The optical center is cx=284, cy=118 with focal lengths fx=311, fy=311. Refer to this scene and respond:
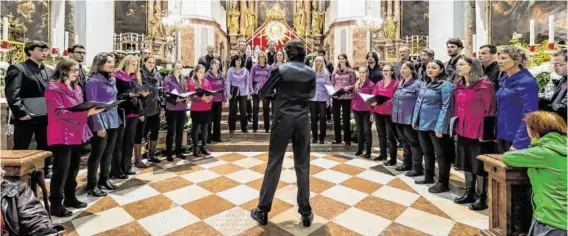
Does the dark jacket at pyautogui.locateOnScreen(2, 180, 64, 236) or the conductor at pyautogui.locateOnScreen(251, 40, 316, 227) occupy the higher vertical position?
the conductor at pyautogui.locateOnScreen(251, 40, 316, 227)

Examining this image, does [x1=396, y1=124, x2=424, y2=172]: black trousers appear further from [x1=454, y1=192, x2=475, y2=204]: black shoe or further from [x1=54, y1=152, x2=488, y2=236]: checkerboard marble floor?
[x1=454, y1=192, x2=475, y2=204]: black shoe

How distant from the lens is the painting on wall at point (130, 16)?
32.8ft

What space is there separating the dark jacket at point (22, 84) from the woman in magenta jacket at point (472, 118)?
462 centimetres

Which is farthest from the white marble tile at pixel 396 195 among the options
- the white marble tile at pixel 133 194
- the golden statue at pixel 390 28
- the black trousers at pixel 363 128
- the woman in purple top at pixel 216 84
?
the golden statue at pixel 390 28

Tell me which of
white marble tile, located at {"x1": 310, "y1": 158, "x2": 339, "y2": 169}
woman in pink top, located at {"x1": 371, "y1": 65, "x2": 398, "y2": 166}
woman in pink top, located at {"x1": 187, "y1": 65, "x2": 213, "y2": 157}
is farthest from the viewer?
woman in pink top, located at {"x1": 187, "y1": 65, "x2": 213, "y2": 157}

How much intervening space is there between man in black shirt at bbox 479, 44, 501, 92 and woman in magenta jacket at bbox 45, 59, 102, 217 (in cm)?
399

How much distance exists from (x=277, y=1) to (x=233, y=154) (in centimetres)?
896

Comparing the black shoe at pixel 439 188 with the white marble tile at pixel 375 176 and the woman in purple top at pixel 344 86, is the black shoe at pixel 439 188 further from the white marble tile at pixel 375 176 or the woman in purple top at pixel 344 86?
the woman in purple top at pixel 344 86

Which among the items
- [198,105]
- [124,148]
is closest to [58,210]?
[124,148]

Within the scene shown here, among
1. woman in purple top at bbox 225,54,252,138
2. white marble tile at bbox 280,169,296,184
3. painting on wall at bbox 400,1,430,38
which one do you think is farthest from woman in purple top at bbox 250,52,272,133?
→ painting on wall at bbox 400,1,430,38

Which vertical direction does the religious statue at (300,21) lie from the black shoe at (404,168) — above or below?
above

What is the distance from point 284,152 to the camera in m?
2.67

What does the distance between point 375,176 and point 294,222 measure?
1.83 m

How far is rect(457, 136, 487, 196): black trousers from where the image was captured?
309 cm
